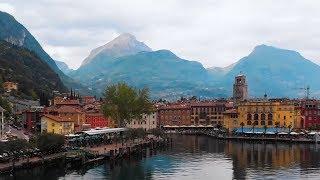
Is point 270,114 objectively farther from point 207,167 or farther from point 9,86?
point 9,86

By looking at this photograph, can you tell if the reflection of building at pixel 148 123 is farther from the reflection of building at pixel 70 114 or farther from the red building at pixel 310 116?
the red building at pixel 310 116

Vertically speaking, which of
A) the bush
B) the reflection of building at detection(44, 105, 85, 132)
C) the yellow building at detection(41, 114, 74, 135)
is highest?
the reflection of building at detection(44, 105, 85, 132)

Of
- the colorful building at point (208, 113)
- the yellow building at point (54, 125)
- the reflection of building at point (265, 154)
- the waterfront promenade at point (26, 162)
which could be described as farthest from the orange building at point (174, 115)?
the waterfront promenade at point (26, 162)

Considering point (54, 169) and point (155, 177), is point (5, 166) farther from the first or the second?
point (155, 177)

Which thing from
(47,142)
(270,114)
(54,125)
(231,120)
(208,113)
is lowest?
(47,142)

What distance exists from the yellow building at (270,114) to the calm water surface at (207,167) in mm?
→ 42218

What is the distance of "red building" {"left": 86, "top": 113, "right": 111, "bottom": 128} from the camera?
500 ft

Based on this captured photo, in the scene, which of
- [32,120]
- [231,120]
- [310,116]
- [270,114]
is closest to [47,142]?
[32,120]

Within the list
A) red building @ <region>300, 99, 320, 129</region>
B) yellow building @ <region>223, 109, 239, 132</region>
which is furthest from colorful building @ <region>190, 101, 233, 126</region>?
red building @ <region>300, 99, 320, 129</region>

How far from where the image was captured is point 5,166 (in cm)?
6881

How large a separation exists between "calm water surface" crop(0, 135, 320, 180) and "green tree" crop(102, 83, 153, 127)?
71.9ft

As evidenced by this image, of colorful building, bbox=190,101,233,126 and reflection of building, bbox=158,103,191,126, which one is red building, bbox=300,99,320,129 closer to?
colorful building, bbox=190,101,233,126

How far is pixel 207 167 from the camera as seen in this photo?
3177 inches

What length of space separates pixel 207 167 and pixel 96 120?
77413 mm
